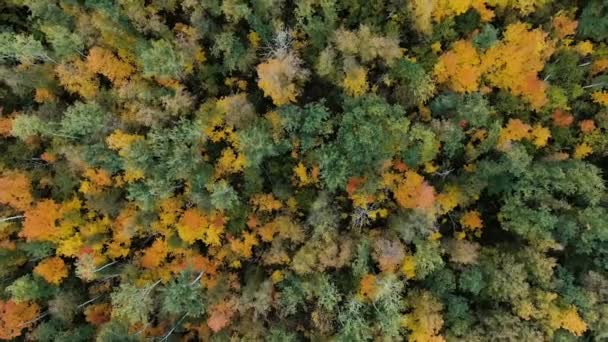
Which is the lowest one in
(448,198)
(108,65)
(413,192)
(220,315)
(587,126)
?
(220,315)

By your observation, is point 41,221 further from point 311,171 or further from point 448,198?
point 448,198

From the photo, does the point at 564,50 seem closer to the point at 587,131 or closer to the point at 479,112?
the point at 587,131

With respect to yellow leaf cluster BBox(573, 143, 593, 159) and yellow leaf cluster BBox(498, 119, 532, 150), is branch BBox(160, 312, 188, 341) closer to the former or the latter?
yellow leaf cluster BBox(498, 119, 532, 150)

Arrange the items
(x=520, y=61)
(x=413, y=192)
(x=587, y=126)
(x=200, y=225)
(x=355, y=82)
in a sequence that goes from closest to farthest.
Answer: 1. (x=355, y=82)
2. (x=413, y=192)
3. (x=520, y=61)
4. (x=200, y=225)
5. (x=587, y=126)

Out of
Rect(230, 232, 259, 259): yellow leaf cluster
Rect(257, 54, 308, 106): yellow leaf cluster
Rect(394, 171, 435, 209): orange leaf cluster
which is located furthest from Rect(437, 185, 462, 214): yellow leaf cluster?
Rect(230, 232, 259, 259): yellow leaf cluster

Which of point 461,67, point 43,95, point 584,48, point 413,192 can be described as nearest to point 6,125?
point 43,95

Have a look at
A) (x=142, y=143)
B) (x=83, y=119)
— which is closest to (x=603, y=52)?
(x=142, y=143)
